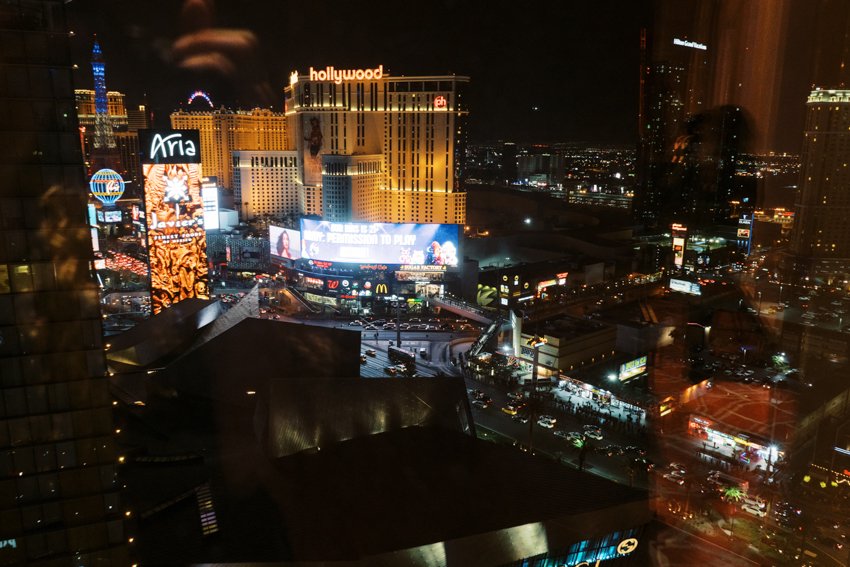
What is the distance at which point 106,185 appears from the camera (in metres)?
34.2

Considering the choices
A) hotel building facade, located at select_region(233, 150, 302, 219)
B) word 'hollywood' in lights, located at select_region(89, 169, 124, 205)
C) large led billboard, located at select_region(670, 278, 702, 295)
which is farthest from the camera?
hotel building facade, located at select_region(233, 150, 302, 219)

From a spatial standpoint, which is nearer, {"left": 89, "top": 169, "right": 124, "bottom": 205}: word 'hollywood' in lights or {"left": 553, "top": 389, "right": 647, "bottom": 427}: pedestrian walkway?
{"left": 553, "top": 389, "right": 647, "bottom": 427}: pedestrian walkway

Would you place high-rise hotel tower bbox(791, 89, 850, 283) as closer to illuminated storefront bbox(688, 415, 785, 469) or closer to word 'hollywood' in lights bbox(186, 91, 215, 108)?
illuminated storefront bbox(688, 415, 785, 469)

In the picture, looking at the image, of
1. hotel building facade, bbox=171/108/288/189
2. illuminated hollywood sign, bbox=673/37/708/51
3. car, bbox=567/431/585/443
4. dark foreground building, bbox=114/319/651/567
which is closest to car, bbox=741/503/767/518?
car, bbox=567/431/585/443

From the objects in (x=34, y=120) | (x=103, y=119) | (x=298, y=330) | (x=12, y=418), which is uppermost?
(x=103, y=119)

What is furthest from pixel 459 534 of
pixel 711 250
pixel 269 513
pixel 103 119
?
pixel 103 119

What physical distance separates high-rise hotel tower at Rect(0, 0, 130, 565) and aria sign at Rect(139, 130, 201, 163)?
46.7 ft

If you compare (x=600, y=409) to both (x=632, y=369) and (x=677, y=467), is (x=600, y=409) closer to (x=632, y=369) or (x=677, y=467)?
(x=632, y=369)

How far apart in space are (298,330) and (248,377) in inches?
71.5

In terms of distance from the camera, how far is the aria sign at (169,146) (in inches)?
737

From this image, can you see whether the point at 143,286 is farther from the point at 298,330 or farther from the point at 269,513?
the point at 269,513

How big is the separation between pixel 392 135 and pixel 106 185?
646 inches

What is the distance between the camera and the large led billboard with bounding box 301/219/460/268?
29.0 meters

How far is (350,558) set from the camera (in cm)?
688
